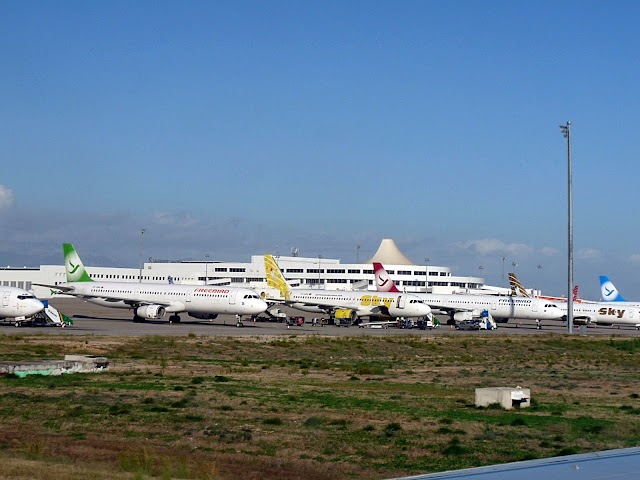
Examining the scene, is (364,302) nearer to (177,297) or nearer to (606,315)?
(177,297)

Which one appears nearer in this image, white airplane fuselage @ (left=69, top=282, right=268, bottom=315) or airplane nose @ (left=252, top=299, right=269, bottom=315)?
airplane nose @ (left=252, top=299, right=269, bottom=315)

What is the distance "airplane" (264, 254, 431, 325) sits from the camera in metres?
96.9

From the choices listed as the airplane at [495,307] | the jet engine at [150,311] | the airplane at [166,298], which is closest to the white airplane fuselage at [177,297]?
the airplane at [166,298]

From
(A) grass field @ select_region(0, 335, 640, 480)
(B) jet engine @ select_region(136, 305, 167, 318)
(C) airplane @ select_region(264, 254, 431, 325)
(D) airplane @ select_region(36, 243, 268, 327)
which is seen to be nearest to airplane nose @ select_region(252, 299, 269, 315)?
(D) airplane @ select_region(36, 243, 268, 327)

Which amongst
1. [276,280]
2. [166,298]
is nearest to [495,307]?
[276,280]

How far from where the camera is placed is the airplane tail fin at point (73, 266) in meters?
93.1

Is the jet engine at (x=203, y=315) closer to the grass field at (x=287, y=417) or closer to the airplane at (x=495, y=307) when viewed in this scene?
the airplane at (x=495, y=307)

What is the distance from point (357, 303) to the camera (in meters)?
100

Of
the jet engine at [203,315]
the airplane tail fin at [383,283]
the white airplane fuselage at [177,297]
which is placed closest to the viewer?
the white airplane fuselage at [177,297]

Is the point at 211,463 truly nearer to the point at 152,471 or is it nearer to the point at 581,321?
the point at 152,471

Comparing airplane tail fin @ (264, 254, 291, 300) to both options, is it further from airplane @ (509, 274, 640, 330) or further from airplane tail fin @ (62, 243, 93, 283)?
airplane @ (509, 274, 640, 330)

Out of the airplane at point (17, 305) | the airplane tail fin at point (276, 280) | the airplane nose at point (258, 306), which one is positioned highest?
the airplane tail fin at point (276, 280)

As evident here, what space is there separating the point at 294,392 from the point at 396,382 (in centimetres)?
712

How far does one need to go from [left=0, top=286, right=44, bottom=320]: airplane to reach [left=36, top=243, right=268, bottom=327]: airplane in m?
16.5
